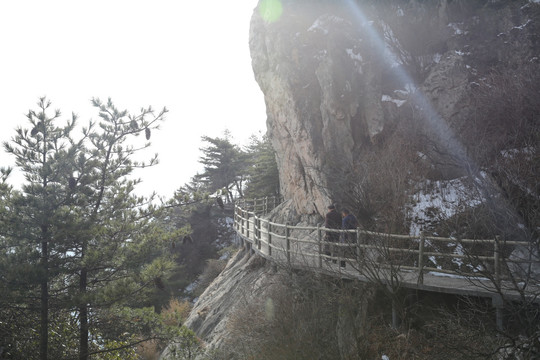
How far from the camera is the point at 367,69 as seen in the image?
17.4 m

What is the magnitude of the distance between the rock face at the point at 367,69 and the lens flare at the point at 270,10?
0.28 meters

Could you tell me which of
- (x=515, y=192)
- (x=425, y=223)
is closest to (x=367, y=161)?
(x=425, y=223)

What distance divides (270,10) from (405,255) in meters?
16.5

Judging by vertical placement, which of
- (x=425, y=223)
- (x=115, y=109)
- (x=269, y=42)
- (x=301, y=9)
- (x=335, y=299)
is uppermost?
(x=301, y=9)

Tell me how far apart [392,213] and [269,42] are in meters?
12.5

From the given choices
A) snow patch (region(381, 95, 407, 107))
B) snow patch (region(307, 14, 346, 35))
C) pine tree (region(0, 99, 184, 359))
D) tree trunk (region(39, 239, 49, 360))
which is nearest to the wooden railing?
pine tree (region(0, 99, 184, 359))

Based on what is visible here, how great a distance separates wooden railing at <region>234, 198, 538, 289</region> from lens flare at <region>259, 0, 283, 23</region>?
12.4 metres

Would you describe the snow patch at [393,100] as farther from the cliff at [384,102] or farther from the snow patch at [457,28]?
the snow patch at [457,28]

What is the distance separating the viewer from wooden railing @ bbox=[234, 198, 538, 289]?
6.20 meters

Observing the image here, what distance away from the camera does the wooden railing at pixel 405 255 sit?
6203 mm

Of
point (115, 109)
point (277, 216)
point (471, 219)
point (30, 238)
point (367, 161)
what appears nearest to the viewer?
point (30, 238)

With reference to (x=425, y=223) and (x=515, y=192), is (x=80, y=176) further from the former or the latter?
(x=515, y=192)

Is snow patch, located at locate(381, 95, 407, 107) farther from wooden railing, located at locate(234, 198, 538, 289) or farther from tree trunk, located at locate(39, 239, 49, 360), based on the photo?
tree trunk, located at locate(39, 239, 49, 360)

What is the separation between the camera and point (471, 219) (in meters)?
9.45
